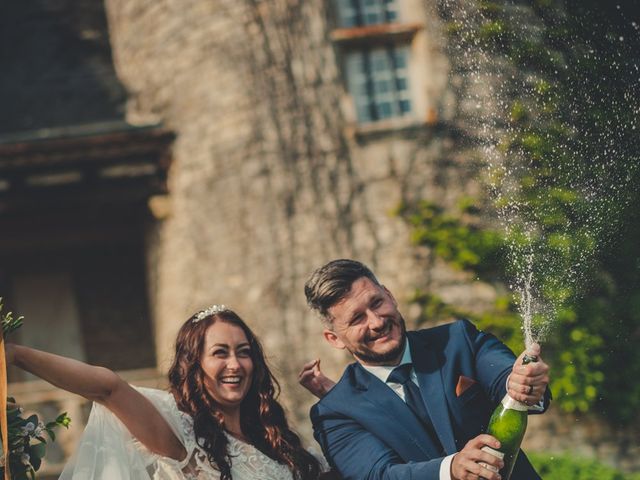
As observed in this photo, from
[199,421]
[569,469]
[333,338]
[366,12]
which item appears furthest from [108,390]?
[366,12]

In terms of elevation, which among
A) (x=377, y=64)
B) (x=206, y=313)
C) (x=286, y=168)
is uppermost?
(x=377, y=64)

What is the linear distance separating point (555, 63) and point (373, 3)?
2.27 metres

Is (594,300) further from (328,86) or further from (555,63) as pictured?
(328,86)

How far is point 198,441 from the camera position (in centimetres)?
348

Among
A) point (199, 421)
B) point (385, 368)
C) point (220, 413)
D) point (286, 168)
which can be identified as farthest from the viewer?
point (286, 168)

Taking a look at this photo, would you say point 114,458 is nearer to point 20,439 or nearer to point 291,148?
point 20,439

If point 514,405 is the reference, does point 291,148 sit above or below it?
above

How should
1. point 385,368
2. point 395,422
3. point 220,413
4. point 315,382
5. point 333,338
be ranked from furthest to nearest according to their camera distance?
point 315,382 → point 220,413 → point 333,338 → point 385,368 → point 395,422

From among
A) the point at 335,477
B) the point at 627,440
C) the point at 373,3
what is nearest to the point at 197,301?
the point at 373,3

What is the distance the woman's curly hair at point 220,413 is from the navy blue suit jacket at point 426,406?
432 mm

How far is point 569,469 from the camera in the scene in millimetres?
6820

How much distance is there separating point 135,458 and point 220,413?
40 cm

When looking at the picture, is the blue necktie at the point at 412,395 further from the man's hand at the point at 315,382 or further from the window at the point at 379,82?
the window at the point at 379,82

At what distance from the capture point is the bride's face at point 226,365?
3.55 m
